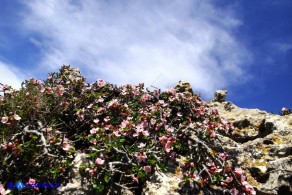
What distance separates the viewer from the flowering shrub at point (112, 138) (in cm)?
663

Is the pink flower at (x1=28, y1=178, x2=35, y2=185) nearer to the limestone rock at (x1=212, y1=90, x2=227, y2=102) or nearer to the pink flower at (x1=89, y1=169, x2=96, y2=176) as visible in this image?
the pink flower at (x1=89, y1=169, x2=96, y2=176)

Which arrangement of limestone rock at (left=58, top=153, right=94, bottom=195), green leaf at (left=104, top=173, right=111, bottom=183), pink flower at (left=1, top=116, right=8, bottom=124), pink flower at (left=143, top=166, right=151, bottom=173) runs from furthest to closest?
pink flower at (left=1, top=116, right=8, bottom=124) → pink flower at (left=143, top=166, right=151, bottom=173) → green leaf at (left=104, top=173, right=111, bottom=183) → limestone rock at (left=58, top=153, right=94, bottom=195)

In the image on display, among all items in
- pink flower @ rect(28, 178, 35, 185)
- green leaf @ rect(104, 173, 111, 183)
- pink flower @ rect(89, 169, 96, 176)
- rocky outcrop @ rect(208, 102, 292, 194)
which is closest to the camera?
pink flower @ rect(28, 178, 35, 185)

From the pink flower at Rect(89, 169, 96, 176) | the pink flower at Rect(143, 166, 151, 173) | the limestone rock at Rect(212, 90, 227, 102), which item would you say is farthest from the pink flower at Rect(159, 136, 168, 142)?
the limestone rock at Rect(212, 90, 227, 102)

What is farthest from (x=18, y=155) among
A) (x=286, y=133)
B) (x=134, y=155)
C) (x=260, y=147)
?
(x=286, y=133)

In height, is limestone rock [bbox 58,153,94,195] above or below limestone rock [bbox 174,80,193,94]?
below

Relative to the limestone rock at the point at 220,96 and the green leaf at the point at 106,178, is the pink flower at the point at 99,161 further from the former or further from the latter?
the limestone rock at the point at 220,96

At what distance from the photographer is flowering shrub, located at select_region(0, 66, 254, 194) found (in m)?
6.63

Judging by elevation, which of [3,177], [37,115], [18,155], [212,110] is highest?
[212,110]

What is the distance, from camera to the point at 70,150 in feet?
23.0

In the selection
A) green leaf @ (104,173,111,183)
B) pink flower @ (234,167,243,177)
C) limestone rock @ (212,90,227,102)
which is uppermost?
limestone rock @ (212,90,227,102)

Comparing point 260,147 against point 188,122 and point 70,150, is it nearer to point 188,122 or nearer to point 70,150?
point 188,122

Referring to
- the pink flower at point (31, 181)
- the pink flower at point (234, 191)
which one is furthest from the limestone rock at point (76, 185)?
the pink flower at point (234, 191)

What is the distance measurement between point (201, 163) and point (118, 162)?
1.98 metres
